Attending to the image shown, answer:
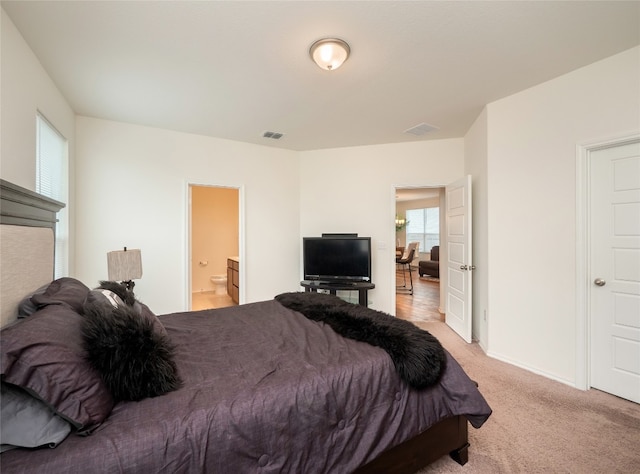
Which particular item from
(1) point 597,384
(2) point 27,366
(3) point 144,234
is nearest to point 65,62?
(3) point 144,234

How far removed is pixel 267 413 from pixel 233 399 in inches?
5.7

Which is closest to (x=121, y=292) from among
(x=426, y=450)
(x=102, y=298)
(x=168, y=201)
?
(x=102, y=298)

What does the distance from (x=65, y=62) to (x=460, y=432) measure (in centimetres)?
378

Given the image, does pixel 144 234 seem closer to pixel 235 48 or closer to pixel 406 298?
pixel 235 48

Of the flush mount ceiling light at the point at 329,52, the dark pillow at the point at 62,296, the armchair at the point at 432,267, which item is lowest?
the armchair at the point at 432,267

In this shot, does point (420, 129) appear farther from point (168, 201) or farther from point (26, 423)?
point (26, 423)

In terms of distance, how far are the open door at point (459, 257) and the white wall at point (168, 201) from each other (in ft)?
7.51

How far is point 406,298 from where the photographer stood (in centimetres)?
598

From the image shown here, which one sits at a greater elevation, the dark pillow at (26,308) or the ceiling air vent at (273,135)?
the ceiling air vent at (273,135)

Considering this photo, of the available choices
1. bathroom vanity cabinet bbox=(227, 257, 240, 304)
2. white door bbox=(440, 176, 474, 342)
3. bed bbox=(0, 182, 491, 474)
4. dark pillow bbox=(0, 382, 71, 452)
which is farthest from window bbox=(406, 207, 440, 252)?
dark pillow bbox=(0, 382, 71, 452)

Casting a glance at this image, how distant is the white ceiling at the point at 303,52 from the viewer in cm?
181

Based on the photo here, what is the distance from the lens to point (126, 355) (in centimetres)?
112

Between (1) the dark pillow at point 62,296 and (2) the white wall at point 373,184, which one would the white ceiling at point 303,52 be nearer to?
(2) the white wall at point 373,184

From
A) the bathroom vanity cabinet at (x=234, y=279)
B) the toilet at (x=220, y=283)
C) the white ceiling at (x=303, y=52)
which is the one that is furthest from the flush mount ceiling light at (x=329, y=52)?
the toilet at (x=220, y=283)
